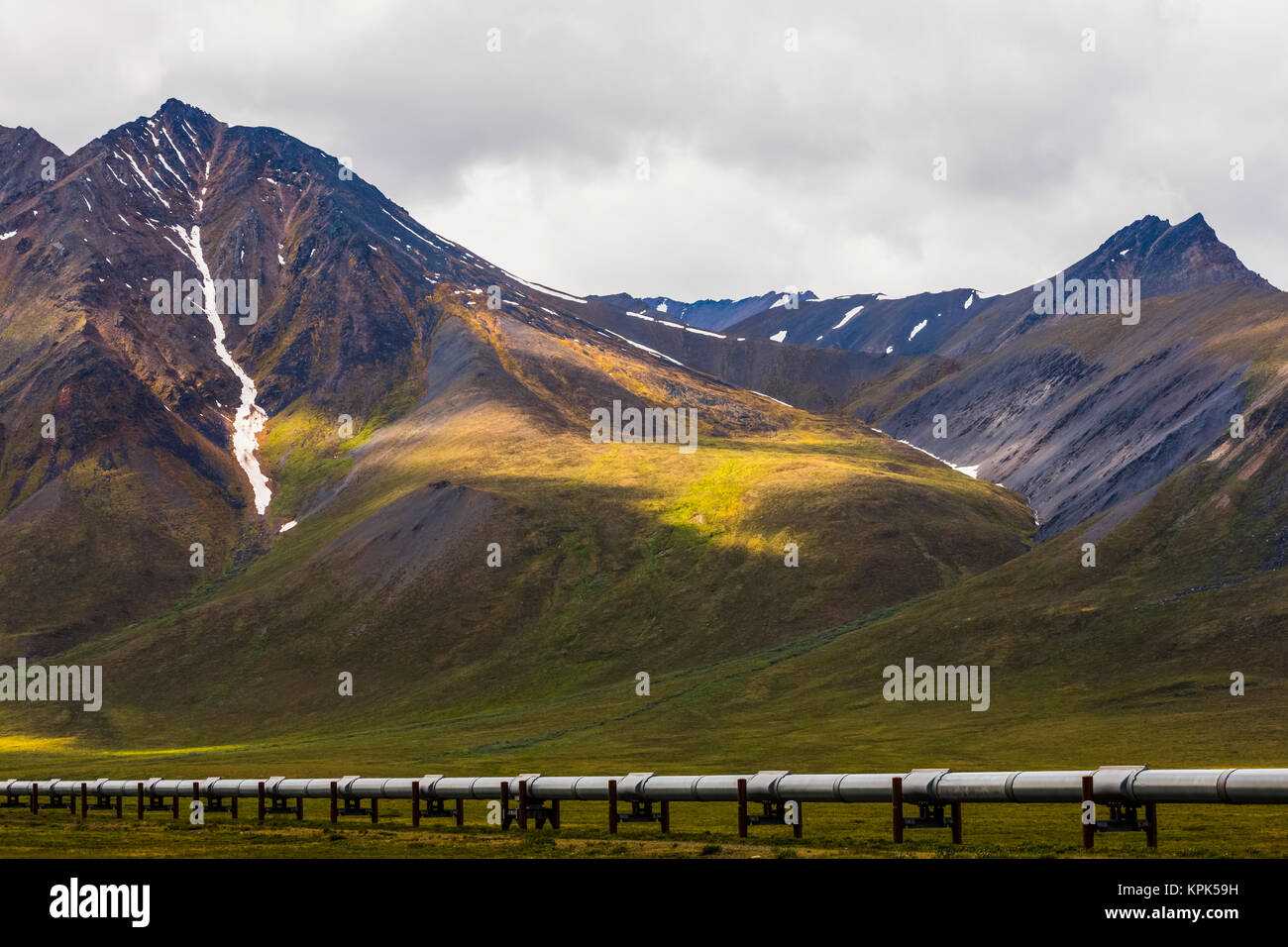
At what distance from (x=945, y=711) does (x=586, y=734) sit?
3673 centimetres

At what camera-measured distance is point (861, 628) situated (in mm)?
181500

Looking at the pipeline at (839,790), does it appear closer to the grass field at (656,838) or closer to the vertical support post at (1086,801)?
the vertical support post at (1086,801)

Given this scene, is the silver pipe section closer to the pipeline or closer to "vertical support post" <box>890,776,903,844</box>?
the pipeline

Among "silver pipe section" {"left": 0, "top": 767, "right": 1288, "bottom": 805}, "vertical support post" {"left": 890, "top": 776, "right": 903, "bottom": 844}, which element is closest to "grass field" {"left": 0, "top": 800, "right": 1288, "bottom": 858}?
"vertical support post" {"left": 890, "top": 776, "right": 903, "bottom": 844}

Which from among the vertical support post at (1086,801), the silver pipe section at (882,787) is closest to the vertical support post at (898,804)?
the silver pipe section at (882,787)

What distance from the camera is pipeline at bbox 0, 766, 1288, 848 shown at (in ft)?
109

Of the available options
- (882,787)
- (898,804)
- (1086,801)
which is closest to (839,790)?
(882,787)

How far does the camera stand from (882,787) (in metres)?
38.9

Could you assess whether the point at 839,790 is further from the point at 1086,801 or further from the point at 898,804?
the point at 1086,801

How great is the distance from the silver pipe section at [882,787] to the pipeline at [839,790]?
0.03m

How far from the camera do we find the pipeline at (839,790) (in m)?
33.2
